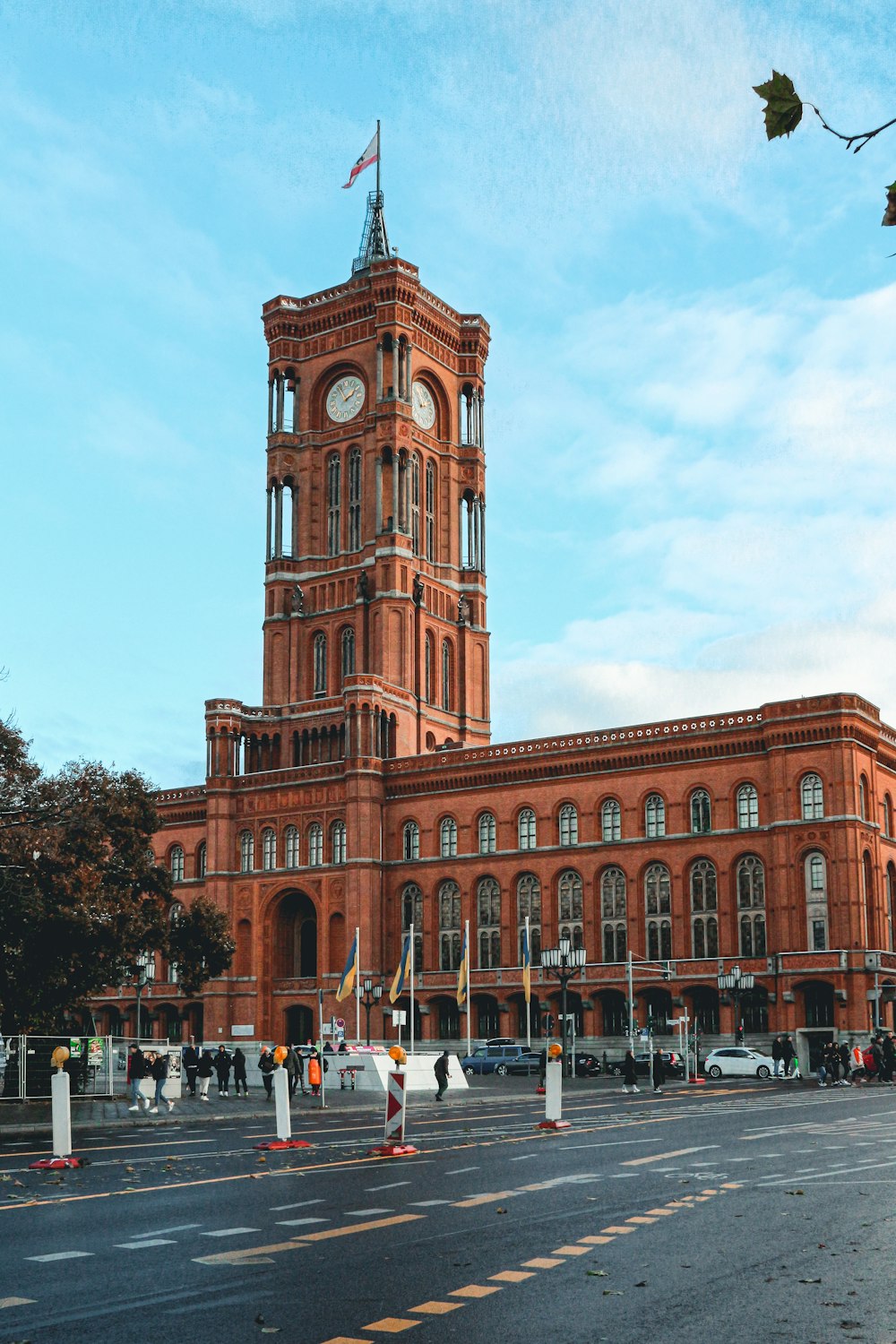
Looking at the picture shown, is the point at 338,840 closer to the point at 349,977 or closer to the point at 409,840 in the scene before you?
the point at 409,840

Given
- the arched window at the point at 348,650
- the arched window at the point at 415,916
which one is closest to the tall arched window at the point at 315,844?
the arched window at the point at 415,916

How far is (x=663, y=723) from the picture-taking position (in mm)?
68688

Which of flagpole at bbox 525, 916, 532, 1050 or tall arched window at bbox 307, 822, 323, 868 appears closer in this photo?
flagpole at bbox 525, 916, 532, 1050

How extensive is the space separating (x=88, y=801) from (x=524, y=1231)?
93.4ft

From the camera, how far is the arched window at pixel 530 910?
71438 millimetres

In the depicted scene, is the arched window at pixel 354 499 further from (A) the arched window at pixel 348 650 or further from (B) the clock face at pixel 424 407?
(A) the arched window at pixel 348 650

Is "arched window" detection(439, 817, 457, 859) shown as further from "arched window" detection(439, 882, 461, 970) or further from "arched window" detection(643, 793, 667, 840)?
"arched window" detection(643, 793, 667, 840)

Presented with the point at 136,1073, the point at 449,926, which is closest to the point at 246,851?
the point at 449,926

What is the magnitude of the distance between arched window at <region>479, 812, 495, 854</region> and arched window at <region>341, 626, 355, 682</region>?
14.2 metres

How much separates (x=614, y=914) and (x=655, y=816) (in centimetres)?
515

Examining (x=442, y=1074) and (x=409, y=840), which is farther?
(x=409, y=840)

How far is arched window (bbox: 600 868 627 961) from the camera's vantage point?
68.9 meters

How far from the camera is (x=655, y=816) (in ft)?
226

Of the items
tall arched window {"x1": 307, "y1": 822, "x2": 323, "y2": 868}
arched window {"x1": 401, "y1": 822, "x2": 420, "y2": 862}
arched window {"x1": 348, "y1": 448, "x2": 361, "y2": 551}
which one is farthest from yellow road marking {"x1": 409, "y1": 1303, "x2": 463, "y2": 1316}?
arched window {"x1": 348, "y1": 448, "x2": 361, "y2": 551}
